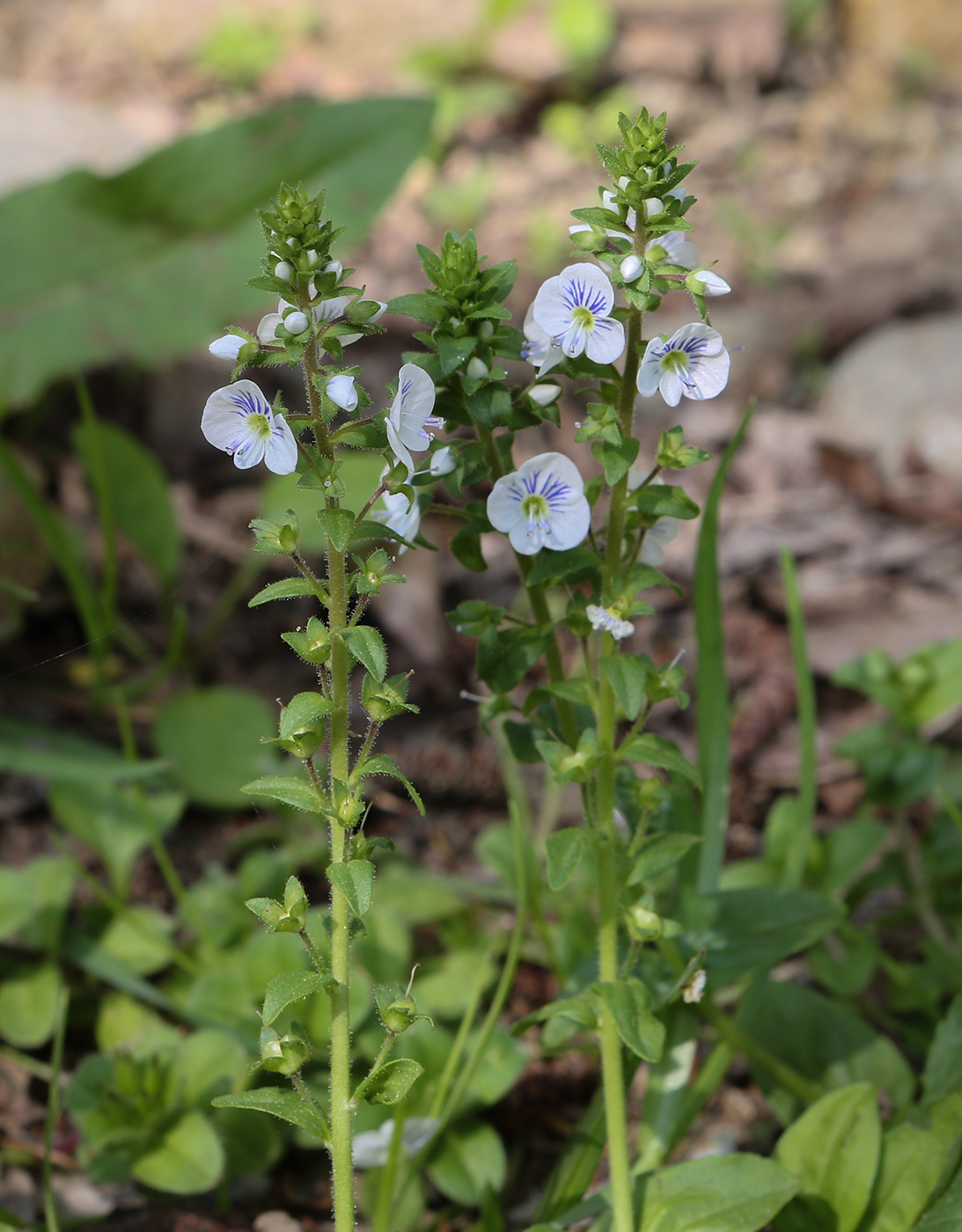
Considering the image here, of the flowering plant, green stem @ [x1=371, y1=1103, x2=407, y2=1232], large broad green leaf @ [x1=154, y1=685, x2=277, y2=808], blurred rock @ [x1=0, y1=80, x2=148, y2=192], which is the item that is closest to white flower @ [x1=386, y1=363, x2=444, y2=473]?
the flowering plant

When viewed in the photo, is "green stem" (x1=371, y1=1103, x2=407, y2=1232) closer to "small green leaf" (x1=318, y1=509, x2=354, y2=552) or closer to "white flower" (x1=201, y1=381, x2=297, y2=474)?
"small green leaf" (x1=318, y1=509, x2=354, y2=552)

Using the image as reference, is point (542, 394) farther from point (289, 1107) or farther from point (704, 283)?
point (289, 1107)

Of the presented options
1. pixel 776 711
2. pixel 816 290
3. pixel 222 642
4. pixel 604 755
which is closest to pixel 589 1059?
pixel 604 755

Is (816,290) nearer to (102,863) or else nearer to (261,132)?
(261,132)

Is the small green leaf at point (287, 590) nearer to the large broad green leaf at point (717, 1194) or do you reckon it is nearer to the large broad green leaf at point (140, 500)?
the large broad green leaf at point (717, 1194)

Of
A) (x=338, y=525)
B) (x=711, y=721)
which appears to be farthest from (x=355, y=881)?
(x=711, y=721)
